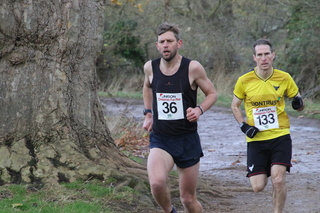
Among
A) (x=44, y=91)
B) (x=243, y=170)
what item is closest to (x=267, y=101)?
(x=44, y=91)

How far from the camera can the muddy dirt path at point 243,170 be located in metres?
7.66

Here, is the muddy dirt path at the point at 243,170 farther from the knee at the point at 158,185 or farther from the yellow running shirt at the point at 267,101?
the knee at the point at 158,185

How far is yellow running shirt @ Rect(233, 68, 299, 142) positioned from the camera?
21.6 feet

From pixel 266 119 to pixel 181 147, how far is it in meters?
1.16

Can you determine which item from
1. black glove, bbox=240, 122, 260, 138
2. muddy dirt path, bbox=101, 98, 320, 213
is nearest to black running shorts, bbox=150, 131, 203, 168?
black glove, bbox=240, 122, 260, 138

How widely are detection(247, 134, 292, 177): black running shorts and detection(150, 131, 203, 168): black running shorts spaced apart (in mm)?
940

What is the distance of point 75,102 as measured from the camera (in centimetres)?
766

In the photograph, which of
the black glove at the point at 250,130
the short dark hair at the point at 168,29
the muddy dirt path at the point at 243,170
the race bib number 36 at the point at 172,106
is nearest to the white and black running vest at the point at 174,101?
the race bib number 36 at the point at 172,106

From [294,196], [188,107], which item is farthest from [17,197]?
[294,196]

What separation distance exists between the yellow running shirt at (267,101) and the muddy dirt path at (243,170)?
1.19 meters

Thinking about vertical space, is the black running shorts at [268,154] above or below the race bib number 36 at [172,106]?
below

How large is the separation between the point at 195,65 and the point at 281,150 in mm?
1428

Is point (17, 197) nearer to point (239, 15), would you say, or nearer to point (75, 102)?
point (75, 102)

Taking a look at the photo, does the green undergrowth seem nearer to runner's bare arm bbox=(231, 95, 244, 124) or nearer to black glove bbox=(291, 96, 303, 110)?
runner's bare arm bbox=(231, 95, 244, 124)
